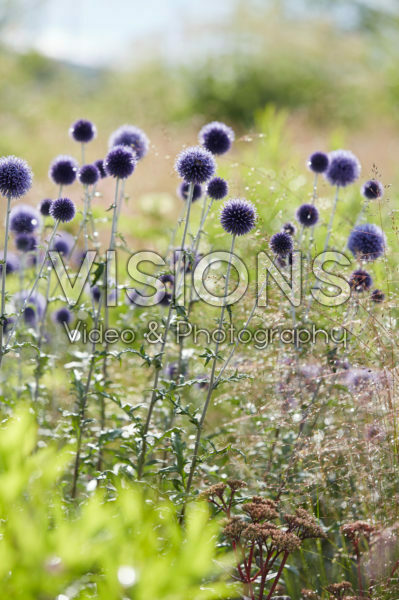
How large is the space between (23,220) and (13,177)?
0.84 meters

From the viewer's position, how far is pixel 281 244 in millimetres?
2572

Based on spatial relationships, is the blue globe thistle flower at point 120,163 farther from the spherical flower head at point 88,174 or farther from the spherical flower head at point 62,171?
the spherical flower head at point 62,171

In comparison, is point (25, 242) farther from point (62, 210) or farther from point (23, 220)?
point (62, 210)

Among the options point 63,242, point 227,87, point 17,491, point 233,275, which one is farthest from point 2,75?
point 17,491

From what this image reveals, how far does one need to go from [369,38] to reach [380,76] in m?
4.23

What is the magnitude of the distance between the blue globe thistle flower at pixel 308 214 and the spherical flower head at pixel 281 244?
46cm

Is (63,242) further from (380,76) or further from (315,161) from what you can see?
(380,76)

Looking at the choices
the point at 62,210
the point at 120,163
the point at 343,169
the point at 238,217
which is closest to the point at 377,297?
the point at 238,217

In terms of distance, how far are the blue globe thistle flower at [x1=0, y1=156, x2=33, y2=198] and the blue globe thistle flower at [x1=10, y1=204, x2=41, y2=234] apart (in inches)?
21.6

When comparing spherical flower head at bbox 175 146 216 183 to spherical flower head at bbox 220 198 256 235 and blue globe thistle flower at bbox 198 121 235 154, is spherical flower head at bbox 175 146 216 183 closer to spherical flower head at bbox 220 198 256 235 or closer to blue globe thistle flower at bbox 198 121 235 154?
spherical flower head at bbox 220 198 256 235

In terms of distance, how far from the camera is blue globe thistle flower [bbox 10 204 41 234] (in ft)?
10.2

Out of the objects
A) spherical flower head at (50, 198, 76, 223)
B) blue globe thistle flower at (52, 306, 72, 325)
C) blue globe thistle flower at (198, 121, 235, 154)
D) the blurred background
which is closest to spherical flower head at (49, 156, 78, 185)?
spherical flower head at (50, 198, 76, 223)

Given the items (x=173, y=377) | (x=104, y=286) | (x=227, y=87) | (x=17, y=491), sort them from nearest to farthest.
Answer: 1. (x=17, y=491)
2. (x=104, y=286)
3. (x=173, y=377)
4. (x=227, y=87)

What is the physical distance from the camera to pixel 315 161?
3.11 meters
